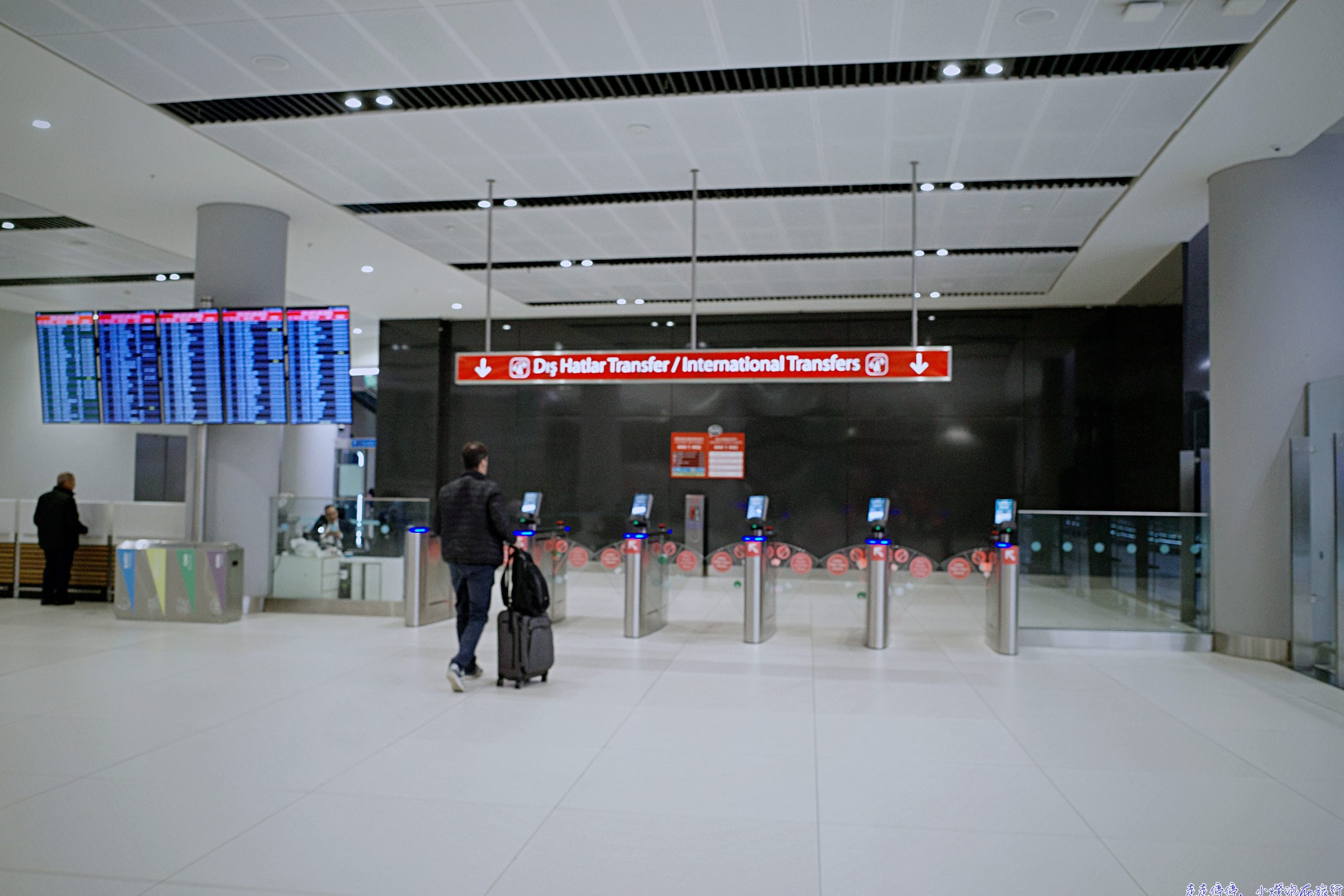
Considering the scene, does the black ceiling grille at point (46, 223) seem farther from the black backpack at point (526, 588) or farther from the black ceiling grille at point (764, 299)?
the black backpack at point (526, 588)

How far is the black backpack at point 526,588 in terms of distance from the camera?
228 inches

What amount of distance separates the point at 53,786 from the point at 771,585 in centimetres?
584

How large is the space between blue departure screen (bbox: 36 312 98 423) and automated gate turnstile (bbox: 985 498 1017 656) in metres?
8.49

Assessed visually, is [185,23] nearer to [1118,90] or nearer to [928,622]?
[1118,90]

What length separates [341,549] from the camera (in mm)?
9109

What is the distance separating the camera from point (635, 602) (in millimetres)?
8094

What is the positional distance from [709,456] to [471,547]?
316 inches

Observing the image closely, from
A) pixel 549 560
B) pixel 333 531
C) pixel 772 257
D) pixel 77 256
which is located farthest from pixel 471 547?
pixel 77 256

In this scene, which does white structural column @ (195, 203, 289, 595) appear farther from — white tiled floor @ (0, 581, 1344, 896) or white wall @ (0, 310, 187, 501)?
white wall @ (0, 310, 187, 501)

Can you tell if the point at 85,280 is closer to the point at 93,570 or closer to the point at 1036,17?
the point at 93,570

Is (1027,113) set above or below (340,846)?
above

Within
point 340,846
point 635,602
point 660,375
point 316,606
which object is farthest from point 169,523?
point 340,846

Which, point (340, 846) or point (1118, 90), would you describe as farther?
point (1118, 90)

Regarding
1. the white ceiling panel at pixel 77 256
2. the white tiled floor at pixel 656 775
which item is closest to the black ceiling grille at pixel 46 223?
the white ceiling panel at pixel 77 256
